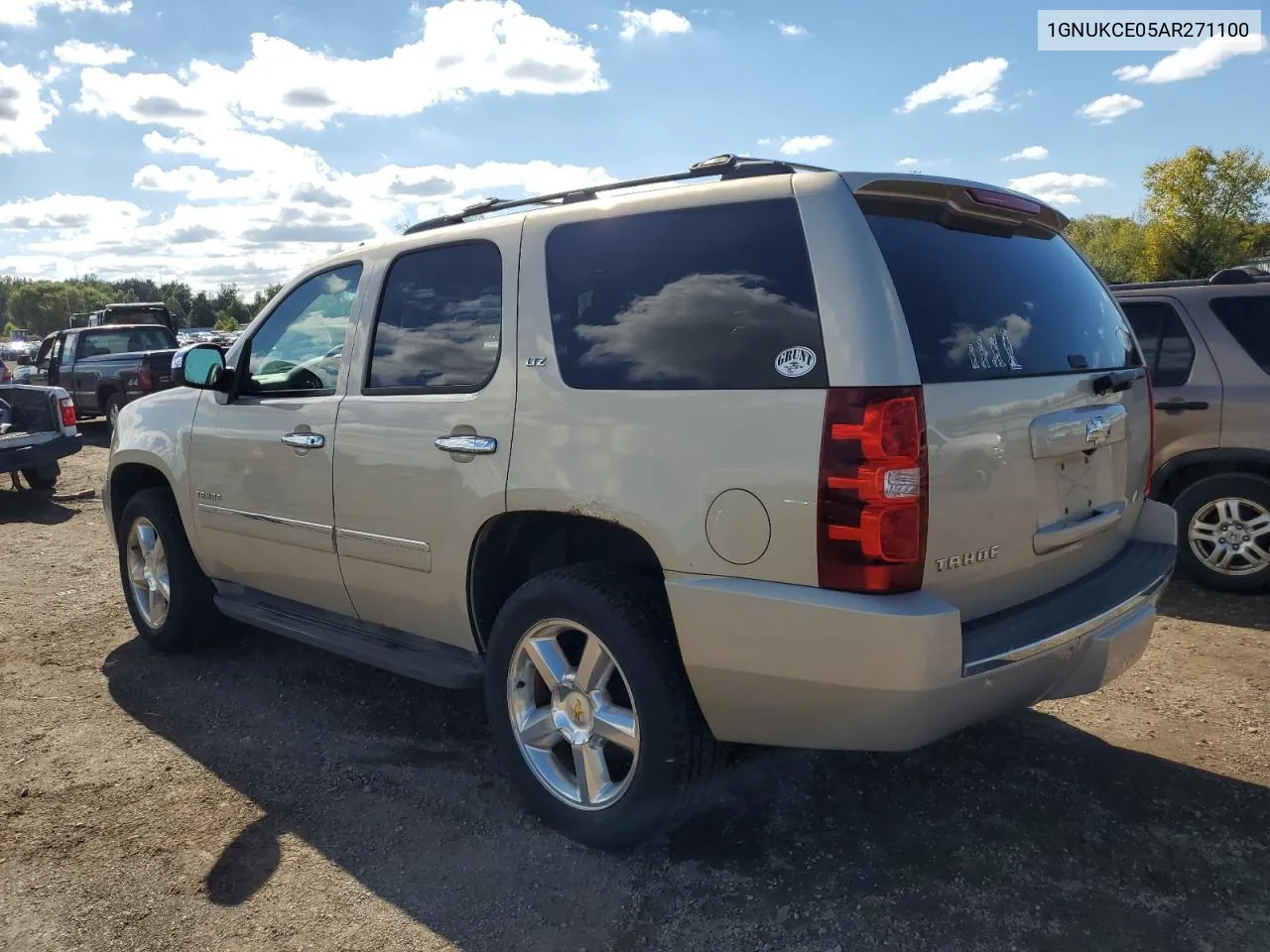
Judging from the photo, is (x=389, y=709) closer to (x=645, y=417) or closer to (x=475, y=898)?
(x=475, y=898)

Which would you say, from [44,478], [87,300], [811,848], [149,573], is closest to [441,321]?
[811,848]

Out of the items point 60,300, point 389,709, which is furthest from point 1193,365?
point 60,300

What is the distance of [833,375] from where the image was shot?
243 centimetres

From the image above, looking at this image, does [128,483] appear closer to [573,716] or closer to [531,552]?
[531,552]

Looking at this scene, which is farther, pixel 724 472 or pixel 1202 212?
pixel 1202 212

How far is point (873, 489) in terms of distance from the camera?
237 cm

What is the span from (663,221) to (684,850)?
194cm

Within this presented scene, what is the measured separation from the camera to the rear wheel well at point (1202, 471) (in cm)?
544

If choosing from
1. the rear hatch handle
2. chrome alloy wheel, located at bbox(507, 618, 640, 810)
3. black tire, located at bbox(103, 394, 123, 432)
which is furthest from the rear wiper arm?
black tire, located at bbox(103, 394, 123, 432)

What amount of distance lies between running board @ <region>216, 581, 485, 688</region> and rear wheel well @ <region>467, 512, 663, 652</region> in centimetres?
15

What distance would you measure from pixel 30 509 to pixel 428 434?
8533 mm

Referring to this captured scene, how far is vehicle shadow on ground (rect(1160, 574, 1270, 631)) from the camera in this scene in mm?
5090

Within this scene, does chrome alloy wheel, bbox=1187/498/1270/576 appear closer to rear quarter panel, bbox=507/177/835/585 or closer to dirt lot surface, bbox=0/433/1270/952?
dirt lot surface, bbox=0/433/1270/952

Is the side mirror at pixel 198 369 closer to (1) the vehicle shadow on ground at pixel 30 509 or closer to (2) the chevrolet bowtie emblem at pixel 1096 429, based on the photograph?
(2) the chevrolet bowtie emblem at pixel 1096 429
